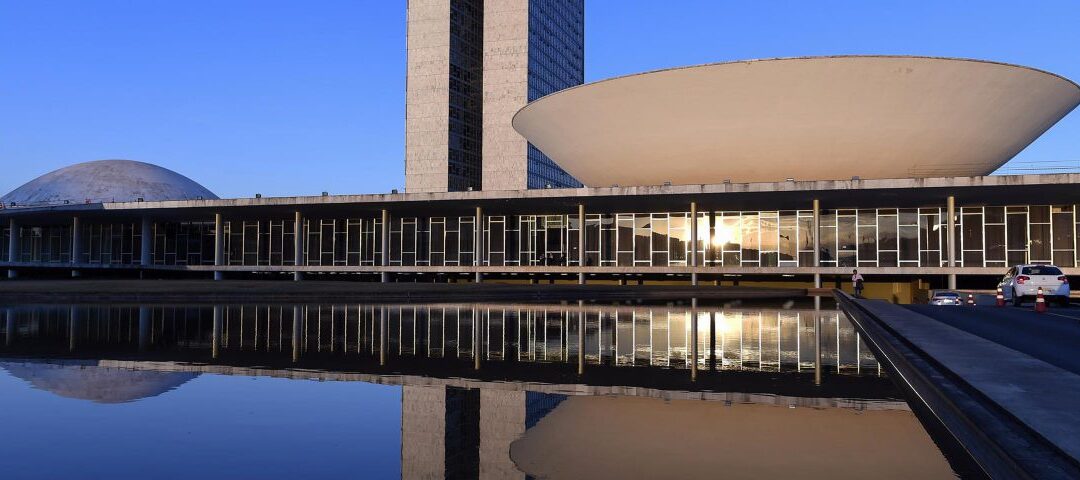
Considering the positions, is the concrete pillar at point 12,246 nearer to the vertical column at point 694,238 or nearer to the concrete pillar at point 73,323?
the concrete pillar at point 73,323

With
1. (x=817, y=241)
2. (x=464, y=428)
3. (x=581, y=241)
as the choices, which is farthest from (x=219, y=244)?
(x=464, y=428)

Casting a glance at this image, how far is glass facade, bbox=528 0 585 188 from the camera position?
130 metres

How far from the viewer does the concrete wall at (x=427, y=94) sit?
124125 millimetres

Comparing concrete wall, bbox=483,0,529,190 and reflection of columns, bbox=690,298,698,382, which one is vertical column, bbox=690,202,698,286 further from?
concrete wall, bbox=483,0,529,190

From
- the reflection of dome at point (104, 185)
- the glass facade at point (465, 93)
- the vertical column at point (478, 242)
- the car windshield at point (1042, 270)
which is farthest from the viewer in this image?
the glass facade at point (465, 93)

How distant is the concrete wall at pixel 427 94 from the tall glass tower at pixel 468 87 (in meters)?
0.15

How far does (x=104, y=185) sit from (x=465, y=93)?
53.7 metres

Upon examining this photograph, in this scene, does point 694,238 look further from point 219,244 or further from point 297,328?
point 219,244

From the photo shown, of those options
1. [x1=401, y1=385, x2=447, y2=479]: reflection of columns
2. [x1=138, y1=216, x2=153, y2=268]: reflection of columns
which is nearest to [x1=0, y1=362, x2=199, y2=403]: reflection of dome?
[x1=401, y1=385, x2=447, y2=479]: reflection of columns

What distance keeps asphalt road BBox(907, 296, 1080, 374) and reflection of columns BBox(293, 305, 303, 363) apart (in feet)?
31.9

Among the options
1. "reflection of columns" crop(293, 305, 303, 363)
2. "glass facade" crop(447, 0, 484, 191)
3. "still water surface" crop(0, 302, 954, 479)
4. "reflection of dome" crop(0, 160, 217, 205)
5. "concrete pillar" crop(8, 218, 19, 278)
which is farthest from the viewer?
"glass facade" crop(447, 0, 484, 191)

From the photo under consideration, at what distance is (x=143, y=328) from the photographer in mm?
17672

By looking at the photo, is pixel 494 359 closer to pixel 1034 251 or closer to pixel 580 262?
pixel 580 262

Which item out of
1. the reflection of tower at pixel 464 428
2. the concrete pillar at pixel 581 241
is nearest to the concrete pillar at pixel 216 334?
the reflection of tower at pixel 464 428
